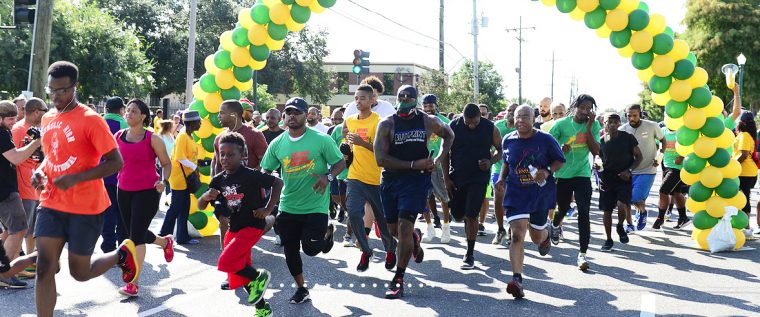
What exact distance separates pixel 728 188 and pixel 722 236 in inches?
24.6

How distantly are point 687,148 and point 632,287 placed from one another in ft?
11.1

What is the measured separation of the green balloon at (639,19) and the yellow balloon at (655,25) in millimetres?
86

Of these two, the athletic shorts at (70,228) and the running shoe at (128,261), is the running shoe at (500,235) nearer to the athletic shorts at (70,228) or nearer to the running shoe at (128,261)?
the running shoe at (128,261)

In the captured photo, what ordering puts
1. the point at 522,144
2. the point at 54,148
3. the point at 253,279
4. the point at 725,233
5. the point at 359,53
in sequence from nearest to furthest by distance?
1. the point at 54,148
2. the point at 253,279
3. the point at 522,144
4. the point at 725,233
5. the point at 359,53

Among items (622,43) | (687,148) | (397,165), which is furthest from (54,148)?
(687,148)

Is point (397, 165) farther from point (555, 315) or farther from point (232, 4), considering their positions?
point (232, 4)

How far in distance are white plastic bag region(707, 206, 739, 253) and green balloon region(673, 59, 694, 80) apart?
5.93ft

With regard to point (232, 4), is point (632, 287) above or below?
below

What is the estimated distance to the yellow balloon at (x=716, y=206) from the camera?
10.2 meters

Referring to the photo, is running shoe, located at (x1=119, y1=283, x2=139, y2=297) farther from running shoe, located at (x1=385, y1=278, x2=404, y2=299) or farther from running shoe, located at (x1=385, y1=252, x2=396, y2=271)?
running shoe, located at (x1=385, y1=252, x2=396, y2=271)

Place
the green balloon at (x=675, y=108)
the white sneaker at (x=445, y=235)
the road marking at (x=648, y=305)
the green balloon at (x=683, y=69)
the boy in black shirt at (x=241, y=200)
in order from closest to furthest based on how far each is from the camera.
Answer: the boy in black shirt at (x=241, y=200) → the road marking at (x=648, y=305) → the green balloon at (x=683, y=69) → the green balloon at (x=675, y=108) → the white sneaker at (x=445, y=235)

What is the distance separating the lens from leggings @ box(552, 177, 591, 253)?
28.3 ft

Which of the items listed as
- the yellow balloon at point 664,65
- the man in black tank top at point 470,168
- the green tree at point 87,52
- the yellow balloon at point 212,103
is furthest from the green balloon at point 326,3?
the green tree at point 87,52

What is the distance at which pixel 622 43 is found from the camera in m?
10.2
